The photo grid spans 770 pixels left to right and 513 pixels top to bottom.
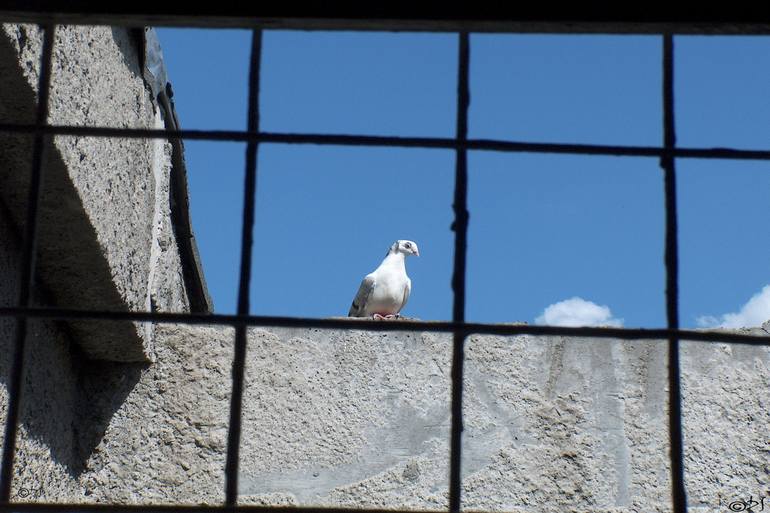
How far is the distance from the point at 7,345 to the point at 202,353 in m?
0.74

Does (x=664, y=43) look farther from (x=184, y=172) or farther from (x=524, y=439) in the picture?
(x=184, y=172)

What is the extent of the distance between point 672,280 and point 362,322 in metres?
0.39

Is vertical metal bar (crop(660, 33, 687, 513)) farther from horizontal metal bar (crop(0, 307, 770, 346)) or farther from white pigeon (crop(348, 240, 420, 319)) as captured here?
white pigeon (crop(348, 240, 420, 319))

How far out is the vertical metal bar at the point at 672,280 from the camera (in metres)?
1.27

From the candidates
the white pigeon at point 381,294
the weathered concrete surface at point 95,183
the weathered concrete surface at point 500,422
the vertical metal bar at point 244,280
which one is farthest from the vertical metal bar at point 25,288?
the white pigeon at point 381,294

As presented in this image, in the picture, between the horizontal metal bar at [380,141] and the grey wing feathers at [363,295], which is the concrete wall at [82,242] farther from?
the grey wing feathers at [363,295]

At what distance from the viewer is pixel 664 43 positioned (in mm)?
1393

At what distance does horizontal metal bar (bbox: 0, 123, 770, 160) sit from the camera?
134 centimetres

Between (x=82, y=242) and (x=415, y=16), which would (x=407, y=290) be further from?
(x=415, y=16)

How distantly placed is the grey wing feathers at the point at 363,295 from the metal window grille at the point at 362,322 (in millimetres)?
4465

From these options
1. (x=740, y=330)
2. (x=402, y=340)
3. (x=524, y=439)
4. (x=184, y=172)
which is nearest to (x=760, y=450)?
(x=740, y=330)

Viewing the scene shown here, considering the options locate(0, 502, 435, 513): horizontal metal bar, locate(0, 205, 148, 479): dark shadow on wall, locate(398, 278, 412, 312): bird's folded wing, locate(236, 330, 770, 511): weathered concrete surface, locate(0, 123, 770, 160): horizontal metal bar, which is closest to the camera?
locate(0, 502, 435, 513): horizontal metal bar

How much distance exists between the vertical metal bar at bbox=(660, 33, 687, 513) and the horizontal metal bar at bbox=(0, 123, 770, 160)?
3 cm

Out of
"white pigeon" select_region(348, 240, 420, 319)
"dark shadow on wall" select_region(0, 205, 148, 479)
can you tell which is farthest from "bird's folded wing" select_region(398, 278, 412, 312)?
"dark shadow on wall" select_region(0, 205, 148, 479)
